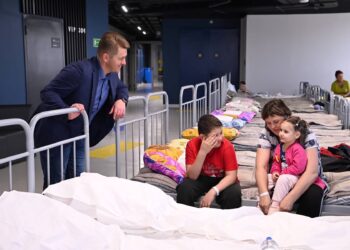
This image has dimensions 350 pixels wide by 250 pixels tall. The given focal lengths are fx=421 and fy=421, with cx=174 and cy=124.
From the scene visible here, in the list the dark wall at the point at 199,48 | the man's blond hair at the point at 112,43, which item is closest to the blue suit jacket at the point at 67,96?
the man's blond hair at the point at 112,43

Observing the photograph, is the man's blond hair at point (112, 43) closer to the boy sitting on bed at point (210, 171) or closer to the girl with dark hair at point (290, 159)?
the boy sitting on bed at point (210, 171)

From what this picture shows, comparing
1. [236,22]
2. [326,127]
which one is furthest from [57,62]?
[236,22]

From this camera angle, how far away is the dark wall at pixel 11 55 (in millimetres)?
6121

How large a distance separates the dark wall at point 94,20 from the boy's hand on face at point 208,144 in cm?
563

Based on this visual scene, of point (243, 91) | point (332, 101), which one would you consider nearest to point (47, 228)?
point (332, 101)

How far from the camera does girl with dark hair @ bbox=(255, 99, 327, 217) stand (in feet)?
9.20

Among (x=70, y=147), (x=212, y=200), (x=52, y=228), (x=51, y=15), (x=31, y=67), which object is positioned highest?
(x=51, y=15)

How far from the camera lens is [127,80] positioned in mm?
20188

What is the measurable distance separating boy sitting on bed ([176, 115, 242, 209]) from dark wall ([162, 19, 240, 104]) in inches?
381

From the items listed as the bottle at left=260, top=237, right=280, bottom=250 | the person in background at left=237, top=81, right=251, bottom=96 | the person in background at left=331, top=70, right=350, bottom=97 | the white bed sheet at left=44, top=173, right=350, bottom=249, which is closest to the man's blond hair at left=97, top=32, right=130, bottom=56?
the white bed sheet at left=44, top=173, right=350, bottom=249

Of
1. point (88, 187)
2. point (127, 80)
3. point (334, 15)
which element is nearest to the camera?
point (88, 187)

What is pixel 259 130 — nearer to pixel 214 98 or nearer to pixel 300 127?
pixel 214 98

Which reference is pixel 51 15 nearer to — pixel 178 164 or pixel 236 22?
pixel 178 164

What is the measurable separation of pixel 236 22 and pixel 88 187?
10.8 m
